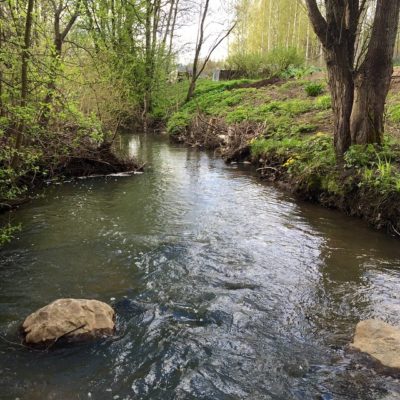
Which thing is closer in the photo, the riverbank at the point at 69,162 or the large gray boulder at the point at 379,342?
the large gray boulder at the point at 379,342

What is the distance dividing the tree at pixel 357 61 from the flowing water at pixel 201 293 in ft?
6.87

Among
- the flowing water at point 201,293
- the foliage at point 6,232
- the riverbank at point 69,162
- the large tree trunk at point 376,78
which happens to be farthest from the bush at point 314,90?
the foliage at point 6,232

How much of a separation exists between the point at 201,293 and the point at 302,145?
7.62 m

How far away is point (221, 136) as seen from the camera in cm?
1811

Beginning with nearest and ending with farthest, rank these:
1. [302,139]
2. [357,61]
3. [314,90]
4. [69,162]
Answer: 1. [357,61]
2. [69,162]
3. [302,139]
4. [314,90]

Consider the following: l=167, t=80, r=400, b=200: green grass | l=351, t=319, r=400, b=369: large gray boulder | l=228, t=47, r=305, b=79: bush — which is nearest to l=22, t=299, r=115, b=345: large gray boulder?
l=351, t=319, r=400, b=369: large gray boulder

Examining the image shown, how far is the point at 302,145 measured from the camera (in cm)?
1186

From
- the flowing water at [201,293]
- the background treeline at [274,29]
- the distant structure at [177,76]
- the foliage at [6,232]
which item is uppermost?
the background treeline at [274,29]

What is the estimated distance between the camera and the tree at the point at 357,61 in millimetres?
8805

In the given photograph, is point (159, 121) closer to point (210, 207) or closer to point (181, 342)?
point (210, 207)

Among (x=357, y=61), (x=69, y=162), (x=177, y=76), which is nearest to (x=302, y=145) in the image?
(x=357, y=61)

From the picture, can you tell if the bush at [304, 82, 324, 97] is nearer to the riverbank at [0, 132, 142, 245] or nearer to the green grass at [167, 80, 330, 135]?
the green grass at [167, 80, 330, 135]

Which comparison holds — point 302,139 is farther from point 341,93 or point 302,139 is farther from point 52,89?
point 52,89

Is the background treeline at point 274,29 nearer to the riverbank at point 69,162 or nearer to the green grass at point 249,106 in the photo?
the green grass at point 249,106
